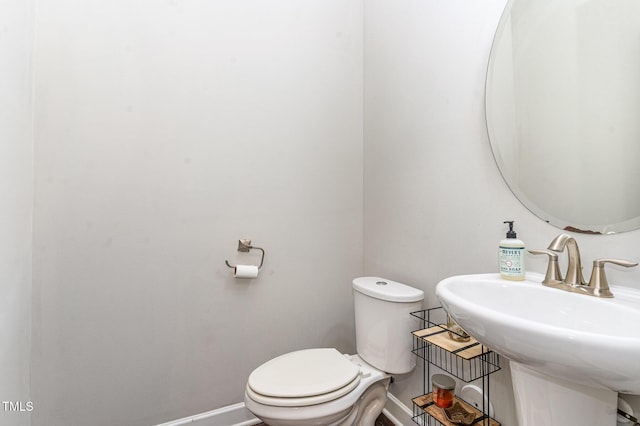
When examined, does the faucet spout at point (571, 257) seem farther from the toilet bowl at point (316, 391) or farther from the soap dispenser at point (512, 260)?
the toilet bowl at point (316, 391)

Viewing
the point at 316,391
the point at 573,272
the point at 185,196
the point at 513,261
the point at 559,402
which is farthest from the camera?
the point at 185,196

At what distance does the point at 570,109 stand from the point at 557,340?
0.72 metres

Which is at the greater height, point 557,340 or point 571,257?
point 571,257

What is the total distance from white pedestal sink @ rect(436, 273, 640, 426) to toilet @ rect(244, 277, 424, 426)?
1.52 ft

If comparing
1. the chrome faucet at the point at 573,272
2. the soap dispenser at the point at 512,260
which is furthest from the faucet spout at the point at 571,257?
the soap dispenser at the point at 512,260

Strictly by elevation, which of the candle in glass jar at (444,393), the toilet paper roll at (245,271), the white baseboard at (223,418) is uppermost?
the toilet paper roll at (245,271)

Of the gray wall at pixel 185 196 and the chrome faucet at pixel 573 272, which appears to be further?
the gray wall at pixel 185 196

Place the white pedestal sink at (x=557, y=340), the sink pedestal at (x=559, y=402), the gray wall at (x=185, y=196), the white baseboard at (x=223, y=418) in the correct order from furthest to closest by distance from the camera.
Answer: the white baseboard at (x=223, y=418) → the gray wall at (x=185, y=196) → the sink pedestal at (x=559, y=402) → the white pedestal sink at (x=557, y=340)

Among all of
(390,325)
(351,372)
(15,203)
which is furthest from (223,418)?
(15,203)

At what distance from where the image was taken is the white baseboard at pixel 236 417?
1.49 m

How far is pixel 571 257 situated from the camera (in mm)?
865

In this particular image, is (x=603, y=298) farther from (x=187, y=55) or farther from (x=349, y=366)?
(x=187, y=55)

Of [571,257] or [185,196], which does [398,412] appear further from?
[185,196]

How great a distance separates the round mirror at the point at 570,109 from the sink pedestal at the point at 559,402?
1.34ft
